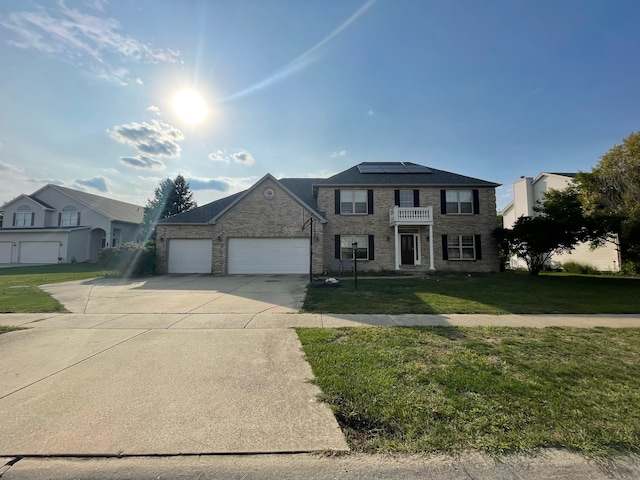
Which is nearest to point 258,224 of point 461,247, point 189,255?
point 189,255

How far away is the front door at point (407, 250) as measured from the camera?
1845 cm

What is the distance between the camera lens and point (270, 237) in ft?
56.0

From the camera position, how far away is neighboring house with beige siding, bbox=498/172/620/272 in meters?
19.6

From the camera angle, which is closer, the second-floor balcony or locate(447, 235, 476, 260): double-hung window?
the second-floor balcony

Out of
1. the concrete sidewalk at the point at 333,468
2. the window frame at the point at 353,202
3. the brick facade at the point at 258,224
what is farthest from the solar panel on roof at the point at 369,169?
the concrete sidewalk at the point at 333,468

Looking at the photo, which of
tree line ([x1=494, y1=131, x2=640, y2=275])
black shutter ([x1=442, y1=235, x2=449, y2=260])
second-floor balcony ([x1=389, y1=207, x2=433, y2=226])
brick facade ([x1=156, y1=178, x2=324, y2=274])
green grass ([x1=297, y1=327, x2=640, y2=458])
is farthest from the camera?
black shutter ([x1=442, y1=235, x2=449, y2=260])

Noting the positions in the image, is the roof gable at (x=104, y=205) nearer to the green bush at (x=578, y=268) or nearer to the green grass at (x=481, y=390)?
the green grass at (x=481, y=390)

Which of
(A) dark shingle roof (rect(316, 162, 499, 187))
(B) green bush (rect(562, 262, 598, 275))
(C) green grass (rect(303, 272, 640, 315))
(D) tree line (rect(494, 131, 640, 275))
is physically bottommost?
(C) green grass (rect(303, 272, 640, 315))

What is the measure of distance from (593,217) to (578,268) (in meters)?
10.4

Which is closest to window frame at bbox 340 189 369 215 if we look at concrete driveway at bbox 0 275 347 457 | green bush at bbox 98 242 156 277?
green bush at bbox 98 242 156 277

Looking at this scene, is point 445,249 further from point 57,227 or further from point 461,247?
point 57,227

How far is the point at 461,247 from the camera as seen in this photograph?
59.9ft

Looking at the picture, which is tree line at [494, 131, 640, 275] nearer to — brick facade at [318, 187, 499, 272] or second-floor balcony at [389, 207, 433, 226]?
brick facade at [318, 187, 499, 272]

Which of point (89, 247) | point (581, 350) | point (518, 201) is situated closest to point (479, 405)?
point (581, 350)
